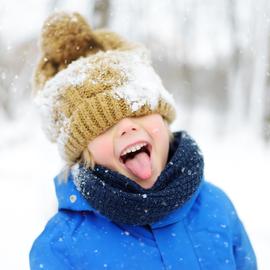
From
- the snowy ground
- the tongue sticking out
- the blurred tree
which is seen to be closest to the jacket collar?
the tongue sticking out

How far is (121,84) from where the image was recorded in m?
1.72

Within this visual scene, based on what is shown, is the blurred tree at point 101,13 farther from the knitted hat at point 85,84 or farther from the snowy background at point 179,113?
the knitted hat at point 85,84

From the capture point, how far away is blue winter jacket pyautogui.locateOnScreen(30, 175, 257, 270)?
5.53 ft

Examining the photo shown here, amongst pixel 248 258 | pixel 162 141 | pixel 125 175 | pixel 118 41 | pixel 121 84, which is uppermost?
pixel 118 41

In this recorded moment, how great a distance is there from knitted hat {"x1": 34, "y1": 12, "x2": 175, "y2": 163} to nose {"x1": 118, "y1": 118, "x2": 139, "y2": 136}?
2 cm

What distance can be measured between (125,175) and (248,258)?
74 centimetres

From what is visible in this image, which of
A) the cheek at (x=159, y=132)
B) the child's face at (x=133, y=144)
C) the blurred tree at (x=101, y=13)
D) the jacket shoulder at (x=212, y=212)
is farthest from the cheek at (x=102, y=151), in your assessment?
the blurred tree at (x=101, y=13)

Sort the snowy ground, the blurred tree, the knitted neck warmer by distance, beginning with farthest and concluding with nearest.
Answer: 1. the blurred tree
2. the snowy ground
3. the knitted neck warmer

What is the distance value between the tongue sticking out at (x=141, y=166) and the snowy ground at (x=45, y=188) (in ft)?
4.07

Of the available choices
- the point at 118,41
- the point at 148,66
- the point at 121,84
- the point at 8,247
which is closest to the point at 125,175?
the point at 121,84

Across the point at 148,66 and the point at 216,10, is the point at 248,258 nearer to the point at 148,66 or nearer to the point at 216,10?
the point at 148,66

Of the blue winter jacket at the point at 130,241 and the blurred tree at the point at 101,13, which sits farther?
the blurred tree at the point at 101,13

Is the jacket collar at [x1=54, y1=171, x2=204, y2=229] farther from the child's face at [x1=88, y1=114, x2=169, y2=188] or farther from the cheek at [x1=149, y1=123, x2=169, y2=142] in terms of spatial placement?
the cheek at [x1=149, y1=123, x2=169, y2=142]

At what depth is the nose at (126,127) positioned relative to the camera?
1.66 metres
